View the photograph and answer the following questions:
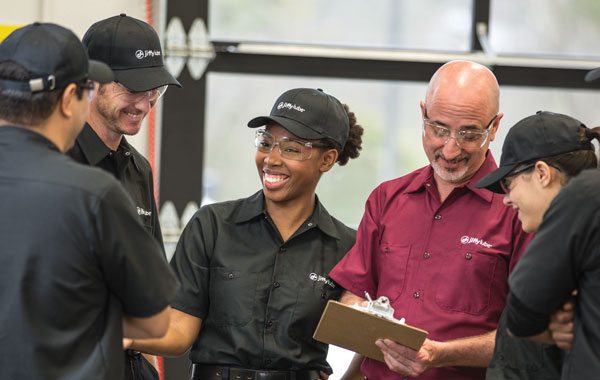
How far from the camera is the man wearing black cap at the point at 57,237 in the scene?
1.66 metres

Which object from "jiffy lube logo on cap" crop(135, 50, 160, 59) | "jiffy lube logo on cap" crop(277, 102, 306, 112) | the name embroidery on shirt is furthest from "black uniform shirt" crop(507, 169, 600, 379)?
"jiffy lube logo on cap" crop(135, 50, 160, 59)

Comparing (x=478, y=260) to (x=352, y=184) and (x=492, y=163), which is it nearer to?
(x=492, y=163)

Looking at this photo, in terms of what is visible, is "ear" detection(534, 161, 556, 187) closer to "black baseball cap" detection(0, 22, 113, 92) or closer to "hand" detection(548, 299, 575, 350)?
"hand" detection(548, 299, 575, 350)

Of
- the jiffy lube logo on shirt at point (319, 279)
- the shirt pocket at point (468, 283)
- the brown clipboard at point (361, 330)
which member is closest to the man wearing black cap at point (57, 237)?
the brown clipboard at point (361, 330)

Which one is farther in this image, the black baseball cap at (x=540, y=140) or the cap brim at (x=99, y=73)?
the black baseball cap at (x=540, y=140)

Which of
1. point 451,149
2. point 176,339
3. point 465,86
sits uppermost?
point 465,86

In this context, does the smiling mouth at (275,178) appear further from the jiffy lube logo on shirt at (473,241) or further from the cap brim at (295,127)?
the jiffy lube logo on shirt at (473,241)

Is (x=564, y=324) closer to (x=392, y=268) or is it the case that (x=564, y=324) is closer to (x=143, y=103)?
(x=392, y=268)

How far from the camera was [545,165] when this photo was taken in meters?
2.04

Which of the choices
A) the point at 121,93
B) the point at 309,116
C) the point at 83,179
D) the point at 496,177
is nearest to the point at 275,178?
the point at 309,116

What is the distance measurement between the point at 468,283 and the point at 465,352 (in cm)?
22

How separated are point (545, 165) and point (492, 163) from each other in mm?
673

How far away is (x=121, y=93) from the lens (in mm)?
2607

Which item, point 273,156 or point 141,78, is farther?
point 273,156
